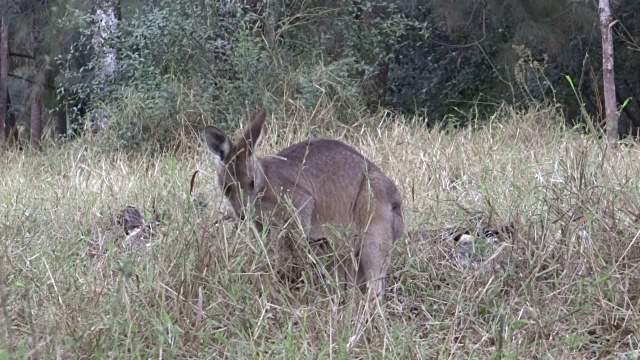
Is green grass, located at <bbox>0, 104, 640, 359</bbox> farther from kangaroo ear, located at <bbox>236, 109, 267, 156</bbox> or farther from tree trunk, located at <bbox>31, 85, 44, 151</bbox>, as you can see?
tree trunk, located at <bbox>31, 85, 44, 151</bbox>

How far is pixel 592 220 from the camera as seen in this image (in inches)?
174

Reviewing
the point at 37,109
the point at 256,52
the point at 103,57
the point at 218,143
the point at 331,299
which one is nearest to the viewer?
the point at 331,299

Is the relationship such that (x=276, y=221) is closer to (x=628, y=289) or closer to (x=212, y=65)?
(x=628, y=289)

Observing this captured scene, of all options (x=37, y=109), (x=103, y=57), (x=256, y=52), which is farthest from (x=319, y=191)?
(x=37, y=109)

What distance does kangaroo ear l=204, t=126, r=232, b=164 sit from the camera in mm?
4520

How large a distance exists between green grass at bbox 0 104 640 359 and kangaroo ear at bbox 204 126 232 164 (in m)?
0.30

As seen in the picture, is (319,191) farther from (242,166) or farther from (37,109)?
(37,109)

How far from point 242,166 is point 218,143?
177 mm

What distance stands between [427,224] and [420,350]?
182 centimetres

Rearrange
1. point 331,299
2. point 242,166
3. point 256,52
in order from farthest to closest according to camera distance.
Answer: point 256,52
point 242,166
point 331,299

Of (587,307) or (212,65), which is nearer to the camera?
(587,307)

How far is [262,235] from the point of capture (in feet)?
13.7

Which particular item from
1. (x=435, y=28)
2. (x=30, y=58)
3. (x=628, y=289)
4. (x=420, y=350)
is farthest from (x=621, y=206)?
(x=30, y=58)

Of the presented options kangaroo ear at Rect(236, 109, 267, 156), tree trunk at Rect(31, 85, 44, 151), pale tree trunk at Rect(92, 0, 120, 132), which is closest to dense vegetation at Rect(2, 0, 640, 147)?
pale tree trunk at Rect(92, 0, 120, 132)
